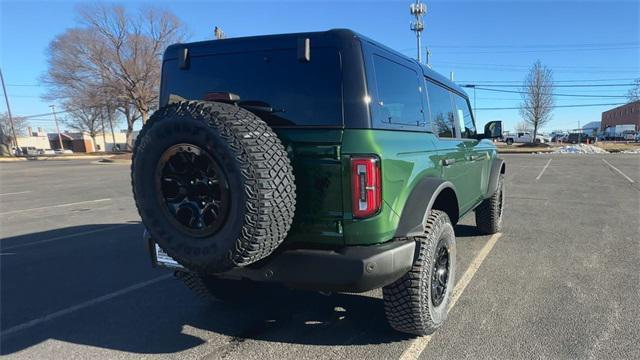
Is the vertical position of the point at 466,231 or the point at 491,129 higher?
the point at 491,129

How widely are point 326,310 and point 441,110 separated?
7.26 ft

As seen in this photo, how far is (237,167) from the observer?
7.81 ft

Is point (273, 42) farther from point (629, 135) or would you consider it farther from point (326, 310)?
point (629, 135)

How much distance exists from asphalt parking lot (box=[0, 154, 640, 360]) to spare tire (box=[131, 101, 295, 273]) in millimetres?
936

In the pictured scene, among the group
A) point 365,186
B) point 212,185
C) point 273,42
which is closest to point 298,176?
point 365,186

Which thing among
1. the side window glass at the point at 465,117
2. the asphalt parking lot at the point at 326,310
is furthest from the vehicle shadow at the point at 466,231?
the side window glass at the point at 465,117

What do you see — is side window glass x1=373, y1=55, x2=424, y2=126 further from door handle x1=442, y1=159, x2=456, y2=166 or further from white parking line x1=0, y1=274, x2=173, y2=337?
white parking line x1=0, y1=274, x2=173, y2=337

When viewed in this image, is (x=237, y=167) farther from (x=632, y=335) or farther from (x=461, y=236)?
(x=461, y=236)

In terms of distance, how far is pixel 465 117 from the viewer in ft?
17.2

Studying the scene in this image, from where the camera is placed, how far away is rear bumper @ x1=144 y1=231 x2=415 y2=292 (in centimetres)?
254

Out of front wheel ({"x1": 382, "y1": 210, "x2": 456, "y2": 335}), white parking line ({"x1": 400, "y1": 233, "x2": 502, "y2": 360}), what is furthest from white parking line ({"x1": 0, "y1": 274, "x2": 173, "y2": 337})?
white parking line ({"x1": 400, "y1": 233, "x2": 502, "y2": 360})

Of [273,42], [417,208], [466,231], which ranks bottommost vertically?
[466,231]

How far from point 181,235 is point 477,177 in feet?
11.7

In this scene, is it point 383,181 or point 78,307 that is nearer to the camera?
point 383,181
